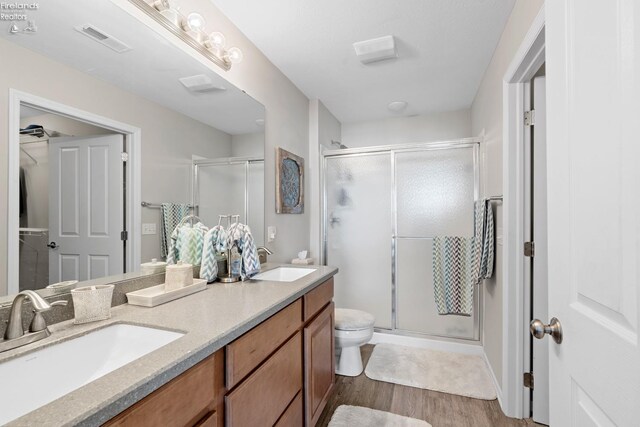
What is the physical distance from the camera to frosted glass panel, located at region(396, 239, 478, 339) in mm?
2803

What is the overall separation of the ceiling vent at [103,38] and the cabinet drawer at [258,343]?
1.25m

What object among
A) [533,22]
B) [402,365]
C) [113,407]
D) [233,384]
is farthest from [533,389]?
[113,407]

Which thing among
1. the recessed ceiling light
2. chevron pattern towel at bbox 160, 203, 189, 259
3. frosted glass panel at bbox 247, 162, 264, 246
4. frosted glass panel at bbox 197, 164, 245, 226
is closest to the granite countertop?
chevron pattern towel at bbox 160, 203, 189, 259

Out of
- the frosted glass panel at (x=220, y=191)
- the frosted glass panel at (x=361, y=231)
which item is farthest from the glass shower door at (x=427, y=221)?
the frosted glass panel at (x=220, y=191)

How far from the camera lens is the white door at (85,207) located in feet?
3.44

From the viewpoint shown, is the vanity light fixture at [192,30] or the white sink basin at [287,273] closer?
the vanity light fixture at [192,30]

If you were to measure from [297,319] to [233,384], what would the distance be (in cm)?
52

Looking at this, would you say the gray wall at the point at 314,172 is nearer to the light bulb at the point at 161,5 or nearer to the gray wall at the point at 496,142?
the gray wall at the point at 496,142

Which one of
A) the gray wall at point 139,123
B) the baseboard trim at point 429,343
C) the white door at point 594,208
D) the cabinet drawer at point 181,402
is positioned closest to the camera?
the white door at point 594,208

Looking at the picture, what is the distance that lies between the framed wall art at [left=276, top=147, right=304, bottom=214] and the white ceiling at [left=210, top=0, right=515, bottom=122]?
71 cm

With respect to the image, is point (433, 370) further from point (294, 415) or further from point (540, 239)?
point (294, 415)

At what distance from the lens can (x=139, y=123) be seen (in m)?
1.36

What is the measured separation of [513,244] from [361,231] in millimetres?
1452

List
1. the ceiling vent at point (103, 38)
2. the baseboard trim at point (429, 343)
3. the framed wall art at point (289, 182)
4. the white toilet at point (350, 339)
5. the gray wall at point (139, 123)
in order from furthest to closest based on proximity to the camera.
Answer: the baseboard trim at point (429, 343) → the framed wall art at point (289, 182) → the white toilet at point (350, 339) → the ceiling vent at point (103, 38) → the gray wall at point (139, 123)
